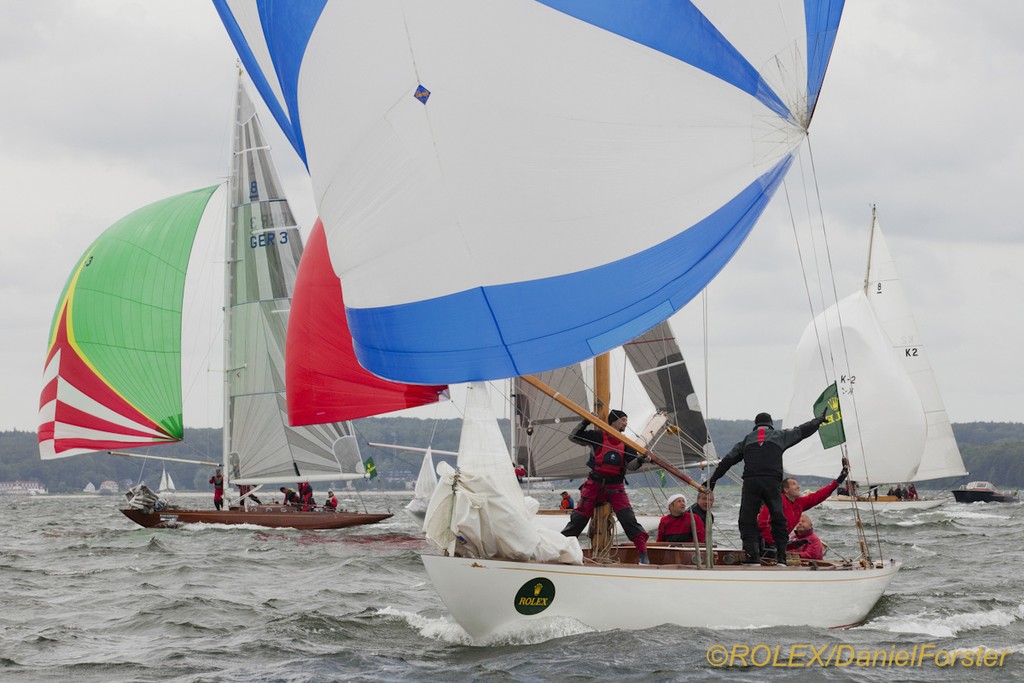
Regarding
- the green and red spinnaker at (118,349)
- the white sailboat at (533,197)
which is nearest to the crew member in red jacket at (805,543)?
the white sailboat at (533,197)

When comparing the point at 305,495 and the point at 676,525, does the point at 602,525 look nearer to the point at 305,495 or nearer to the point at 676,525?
the point at 676,525

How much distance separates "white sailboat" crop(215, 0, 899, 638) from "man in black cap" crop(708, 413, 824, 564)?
777 millimetres

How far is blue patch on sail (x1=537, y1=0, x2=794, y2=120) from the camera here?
9922 millimetres

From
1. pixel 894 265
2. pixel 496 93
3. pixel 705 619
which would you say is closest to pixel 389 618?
pixel 705 619

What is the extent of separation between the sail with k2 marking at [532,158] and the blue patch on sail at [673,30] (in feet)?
0.06

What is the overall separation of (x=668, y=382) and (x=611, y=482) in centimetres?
1797

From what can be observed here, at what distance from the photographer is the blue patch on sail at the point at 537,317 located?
9734mm

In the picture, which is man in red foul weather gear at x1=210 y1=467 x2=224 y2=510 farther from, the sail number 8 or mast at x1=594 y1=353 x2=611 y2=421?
mast at x1=594 y1=353 x2=611 y2=421

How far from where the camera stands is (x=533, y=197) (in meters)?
9.75

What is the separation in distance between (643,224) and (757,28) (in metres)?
1.96

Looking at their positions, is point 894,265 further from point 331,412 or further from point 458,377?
point 458,377

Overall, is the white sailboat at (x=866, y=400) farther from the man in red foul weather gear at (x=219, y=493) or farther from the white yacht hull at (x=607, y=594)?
the white yacht hull at (x=607, y=594)

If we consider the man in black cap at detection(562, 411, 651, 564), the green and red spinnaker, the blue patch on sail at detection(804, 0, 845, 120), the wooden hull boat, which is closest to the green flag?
the man in black cap at detection(562, 411, 651, 564)

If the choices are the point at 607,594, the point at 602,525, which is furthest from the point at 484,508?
the point at 602,525
